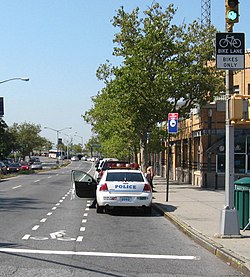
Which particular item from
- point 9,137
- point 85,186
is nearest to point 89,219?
point 85,186

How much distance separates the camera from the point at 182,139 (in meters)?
39.2

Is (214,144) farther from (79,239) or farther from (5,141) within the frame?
(5,141)

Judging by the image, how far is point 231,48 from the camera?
11352 millimetres

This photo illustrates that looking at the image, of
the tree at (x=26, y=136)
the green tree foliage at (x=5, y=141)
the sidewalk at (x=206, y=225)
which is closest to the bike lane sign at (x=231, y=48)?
the sidewalk at (x=206, y=225)

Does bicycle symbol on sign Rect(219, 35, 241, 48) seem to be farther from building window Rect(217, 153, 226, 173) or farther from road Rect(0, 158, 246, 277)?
building window Rect(217, 153, 226, 173)

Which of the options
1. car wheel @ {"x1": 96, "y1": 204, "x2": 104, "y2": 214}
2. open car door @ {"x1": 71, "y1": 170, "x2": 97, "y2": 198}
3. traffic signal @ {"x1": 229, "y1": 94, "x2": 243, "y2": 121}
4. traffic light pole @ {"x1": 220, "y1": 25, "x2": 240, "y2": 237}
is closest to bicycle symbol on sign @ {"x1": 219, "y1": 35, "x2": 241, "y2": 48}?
traffic light pole @ {"x1": 220, "y1": 25, "x2": 240, "y2": 237}

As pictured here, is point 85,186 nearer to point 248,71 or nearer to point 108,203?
point 108,203

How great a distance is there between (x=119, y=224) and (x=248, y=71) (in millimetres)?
21656

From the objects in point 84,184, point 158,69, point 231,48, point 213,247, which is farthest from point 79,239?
point 158,69

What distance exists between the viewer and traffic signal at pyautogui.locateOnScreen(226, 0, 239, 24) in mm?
11055

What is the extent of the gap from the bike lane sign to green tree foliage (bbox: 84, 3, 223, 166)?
674 inches

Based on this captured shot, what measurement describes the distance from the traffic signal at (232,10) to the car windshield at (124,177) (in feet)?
24.3

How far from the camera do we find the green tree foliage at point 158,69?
95.0 feet

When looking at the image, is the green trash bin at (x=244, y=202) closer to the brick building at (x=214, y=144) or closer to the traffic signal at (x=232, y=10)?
the traffic signal at (x=232, y=10)
